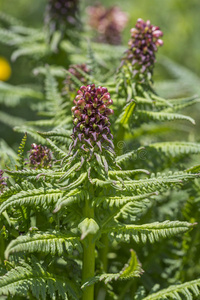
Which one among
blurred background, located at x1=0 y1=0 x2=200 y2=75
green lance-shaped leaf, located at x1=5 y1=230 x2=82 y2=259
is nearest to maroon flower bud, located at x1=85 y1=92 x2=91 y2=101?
green lance-shaped leaf, located at x1=5 y1=230 x2=82 y2=259

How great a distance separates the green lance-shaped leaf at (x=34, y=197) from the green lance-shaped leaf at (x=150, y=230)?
0.76 ft

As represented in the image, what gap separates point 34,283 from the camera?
1.30m

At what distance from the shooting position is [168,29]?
533 centimetres

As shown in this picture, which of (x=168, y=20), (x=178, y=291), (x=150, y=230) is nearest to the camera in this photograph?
(x=150, y=230)

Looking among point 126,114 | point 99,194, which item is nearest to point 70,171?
point 99,194

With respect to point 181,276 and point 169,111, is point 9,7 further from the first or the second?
point 181,276

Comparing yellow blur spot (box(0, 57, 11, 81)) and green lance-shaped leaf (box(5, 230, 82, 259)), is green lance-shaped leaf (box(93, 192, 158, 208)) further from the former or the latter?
yellow blur spot (box(0, 57, 11, 81))

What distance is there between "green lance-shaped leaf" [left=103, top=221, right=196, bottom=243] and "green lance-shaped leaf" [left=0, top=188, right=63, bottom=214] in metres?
0.23

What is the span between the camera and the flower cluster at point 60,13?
8.68ft

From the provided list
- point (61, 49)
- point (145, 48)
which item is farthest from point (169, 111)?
point (61, 49)

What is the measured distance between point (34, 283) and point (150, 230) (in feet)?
1.34

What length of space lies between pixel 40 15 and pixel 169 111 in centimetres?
392

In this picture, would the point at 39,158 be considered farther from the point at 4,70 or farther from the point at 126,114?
the point at 4,70

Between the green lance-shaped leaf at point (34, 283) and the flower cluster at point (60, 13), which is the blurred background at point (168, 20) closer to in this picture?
the flower cluster at point (60, 13)
